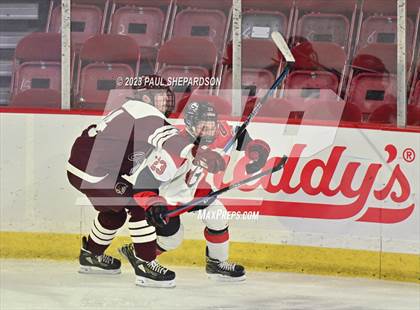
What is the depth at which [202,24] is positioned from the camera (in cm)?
621

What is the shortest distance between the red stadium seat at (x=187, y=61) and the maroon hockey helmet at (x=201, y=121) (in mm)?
118

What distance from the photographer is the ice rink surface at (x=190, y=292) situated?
17.3ft

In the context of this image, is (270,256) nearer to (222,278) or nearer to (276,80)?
(222,278)

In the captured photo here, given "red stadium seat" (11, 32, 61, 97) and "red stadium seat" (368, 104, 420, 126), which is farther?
"red stadium seat" (11, 32, 61, 97)

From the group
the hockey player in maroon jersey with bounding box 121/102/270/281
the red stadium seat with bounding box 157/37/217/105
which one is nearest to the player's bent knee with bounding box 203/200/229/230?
the hockey player in maroon jersey with bounding box 121/102/270/281

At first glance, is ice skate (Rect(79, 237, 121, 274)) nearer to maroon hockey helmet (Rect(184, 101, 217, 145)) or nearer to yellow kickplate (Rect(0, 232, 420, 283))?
yellow kickplate (Rect(0, 232, 420, 283))

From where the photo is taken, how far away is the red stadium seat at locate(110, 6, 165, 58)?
625cm

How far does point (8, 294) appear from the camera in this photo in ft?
17.6

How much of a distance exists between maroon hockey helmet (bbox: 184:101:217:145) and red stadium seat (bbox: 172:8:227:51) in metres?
0.36

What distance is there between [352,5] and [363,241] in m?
1.28

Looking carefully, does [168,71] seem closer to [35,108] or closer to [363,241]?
[35,108]

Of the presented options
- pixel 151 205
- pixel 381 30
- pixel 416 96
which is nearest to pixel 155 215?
pixel 151 205

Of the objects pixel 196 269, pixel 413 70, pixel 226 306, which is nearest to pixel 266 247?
pixel 196 269

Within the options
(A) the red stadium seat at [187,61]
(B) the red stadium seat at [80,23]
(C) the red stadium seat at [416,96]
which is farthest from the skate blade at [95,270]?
(C) the red stadium seat at [416,96]
